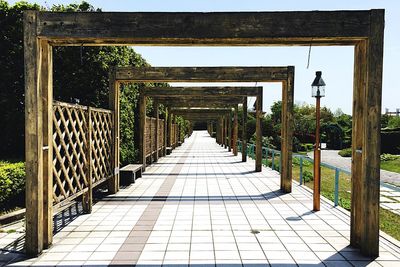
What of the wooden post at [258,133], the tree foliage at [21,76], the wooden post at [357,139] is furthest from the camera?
the wooden post at [258,133]

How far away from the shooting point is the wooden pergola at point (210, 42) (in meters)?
4.60

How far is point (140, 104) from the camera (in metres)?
13.5

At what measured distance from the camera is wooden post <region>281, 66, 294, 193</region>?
888 centimetres

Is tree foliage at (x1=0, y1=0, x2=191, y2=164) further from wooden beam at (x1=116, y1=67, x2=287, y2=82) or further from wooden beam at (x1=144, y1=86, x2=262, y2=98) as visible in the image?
wooden beam at (x1=144, y1=86, x2=262, y2=98)

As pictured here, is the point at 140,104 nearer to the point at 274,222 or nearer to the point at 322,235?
the point at 274,222

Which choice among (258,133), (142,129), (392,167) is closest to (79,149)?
(142,129)

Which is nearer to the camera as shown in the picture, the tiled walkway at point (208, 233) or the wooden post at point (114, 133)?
the tiled walkway at point (208, 233)

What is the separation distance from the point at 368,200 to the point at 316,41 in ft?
7.75

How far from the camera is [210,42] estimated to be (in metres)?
4.96

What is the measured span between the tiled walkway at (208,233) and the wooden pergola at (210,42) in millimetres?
474

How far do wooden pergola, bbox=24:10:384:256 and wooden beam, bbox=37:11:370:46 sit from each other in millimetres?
13

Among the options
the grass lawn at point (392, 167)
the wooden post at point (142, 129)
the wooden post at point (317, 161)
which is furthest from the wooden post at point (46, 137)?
the grass lawn at point (392, 167)

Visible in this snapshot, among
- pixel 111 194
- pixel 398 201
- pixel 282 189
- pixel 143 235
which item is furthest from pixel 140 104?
pixel 398 201

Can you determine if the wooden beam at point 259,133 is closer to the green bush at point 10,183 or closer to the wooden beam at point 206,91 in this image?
the wooden beam at point 206,91
